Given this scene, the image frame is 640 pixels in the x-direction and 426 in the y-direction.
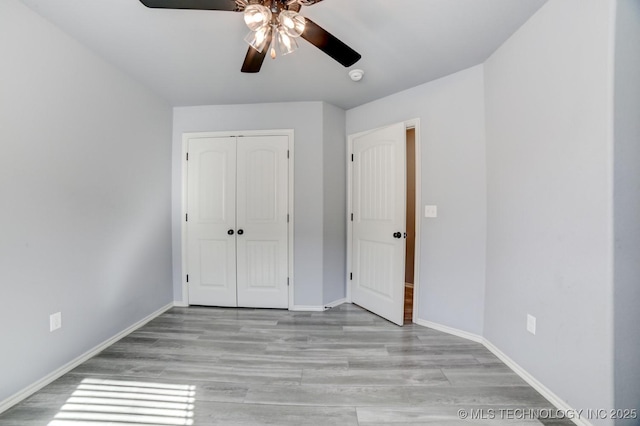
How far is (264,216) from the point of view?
2.79 meters

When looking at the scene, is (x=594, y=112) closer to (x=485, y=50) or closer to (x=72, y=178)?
(x=485, y=50)

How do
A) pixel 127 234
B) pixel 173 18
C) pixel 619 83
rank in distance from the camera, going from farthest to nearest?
pixel 127 234, pixel 173 18, pixel 619 83

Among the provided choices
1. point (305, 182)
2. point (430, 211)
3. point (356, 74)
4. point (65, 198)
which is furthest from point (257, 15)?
point (430, 211)

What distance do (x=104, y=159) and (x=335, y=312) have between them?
2628mm

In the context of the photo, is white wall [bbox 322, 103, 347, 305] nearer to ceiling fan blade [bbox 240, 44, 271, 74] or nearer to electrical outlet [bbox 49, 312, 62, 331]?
ceiling fan blade [bbox 240, 44, 271, 74]

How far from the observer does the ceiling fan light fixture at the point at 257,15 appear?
1.11 meters

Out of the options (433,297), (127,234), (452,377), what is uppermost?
(127,234)

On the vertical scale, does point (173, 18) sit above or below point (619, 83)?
above

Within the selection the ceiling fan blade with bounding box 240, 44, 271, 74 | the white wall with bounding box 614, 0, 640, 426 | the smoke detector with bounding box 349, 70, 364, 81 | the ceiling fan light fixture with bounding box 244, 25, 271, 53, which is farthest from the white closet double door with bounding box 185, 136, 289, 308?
the white wall with bounding box 614, 0, 640, 426

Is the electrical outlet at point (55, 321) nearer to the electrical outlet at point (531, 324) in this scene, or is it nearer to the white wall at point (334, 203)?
the white wall at point (334, 203)

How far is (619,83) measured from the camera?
1.16m

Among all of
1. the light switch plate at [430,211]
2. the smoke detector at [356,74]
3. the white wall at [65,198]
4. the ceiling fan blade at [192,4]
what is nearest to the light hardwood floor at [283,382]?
the white wall at [65,198]

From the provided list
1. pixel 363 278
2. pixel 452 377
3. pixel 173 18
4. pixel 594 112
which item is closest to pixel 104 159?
pixel 173 18

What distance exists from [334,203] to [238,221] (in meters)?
1.15
